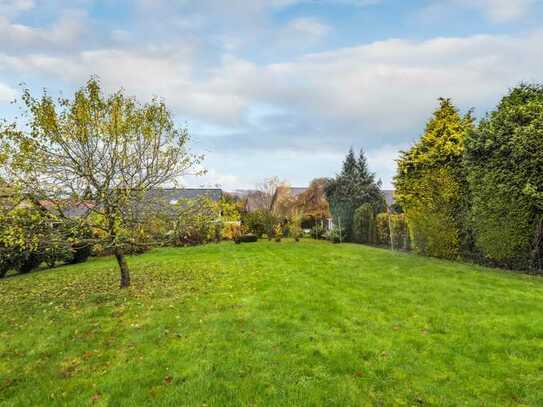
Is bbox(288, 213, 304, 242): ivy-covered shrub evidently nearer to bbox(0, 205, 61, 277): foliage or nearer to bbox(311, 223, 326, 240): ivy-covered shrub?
bbox(311, 223, 326, 240): ivy-covered shrub

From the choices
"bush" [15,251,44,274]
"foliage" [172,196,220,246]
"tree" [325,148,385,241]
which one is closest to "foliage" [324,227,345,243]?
"tree" [325,148,385,241]

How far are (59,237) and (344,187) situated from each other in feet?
77.0

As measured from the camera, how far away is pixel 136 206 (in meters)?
8.88

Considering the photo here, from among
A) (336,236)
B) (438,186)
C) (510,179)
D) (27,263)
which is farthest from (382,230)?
(27,263)

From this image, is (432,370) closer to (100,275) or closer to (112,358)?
(112,358)

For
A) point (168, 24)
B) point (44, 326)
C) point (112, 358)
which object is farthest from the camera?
point (168, 24)

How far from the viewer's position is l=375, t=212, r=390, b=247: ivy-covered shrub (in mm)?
19344

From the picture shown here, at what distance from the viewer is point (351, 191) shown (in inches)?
1107

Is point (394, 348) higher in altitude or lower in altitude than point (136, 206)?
lower

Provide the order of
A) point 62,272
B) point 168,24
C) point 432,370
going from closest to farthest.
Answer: point 432,370 < point 168,24 < point 62,272

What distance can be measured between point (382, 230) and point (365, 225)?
2119 millimetres

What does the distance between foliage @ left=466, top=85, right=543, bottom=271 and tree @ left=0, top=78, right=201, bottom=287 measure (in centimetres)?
949

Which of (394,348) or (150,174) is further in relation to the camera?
(150,174)

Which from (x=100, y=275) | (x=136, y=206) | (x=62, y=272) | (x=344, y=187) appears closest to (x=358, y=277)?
(x=136, y=206)
